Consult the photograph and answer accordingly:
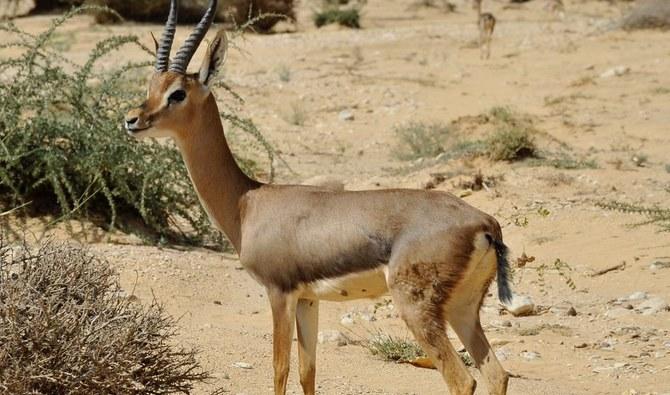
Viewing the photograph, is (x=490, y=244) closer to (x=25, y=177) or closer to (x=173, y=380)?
(x=173, y=380)

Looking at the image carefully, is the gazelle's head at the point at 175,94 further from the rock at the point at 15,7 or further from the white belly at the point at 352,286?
the rock at the point at 15,7

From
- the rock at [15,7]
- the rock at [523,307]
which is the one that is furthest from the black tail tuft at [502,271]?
the rock at [15,7]

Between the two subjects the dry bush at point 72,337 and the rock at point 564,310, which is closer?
the dry bush at point 72,337

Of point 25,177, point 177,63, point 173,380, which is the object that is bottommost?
point 25,177

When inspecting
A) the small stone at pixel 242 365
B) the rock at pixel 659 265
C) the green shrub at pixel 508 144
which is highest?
the small stone at pixel 242 365

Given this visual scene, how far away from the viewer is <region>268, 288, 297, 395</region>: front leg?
21.7 ft

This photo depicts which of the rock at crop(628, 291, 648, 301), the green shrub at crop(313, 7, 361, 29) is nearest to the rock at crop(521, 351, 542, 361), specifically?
the rock at crop(628, 291, 648, 301)

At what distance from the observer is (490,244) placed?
6.34m

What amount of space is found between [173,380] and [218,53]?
1.98 m

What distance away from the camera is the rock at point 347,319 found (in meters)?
9.34

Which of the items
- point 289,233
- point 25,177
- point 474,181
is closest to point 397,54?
point 474,181

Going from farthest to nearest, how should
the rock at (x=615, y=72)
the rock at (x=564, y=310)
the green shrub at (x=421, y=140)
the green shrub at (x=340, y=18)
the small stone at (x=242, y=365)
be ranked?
the green shrub at (x=340, y=18)
the rock at (x=615, y=72)
the green shrub at (x=421, y=140)
the rock at (x=564, y=310)
the small stone at (x=242, y=365)

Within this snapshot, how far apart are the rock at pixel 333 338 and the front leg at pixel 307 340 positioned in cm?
168

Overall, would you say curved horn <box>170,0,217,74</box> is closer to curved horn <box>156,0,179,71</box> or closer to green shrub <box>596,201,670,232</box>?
curved horn <box>156,0,179,71</box>
